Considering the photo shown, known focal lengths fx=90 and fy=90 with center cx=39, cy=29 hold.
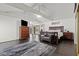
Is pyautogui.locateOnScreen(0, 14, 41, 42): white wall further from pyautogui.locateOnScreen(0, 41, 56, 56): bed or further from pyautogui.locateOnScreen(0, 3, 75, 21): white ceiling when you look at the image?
pyautogui.locateOnScreen(0, 41, 56, 56): bed

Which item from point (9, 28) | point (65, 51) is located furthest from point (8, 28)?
point (65, 51)

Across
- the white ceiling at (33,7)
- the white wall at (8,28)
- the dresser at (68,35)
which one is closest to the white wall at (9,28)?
the white wall at (8,28)

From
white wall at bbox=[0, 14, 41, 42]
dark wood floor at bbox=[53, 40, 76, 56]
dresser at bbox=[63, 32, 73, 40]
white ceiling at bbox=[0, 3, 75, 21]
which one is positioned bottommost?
dark wood floor at bbox=[53, 40, 76, 56]

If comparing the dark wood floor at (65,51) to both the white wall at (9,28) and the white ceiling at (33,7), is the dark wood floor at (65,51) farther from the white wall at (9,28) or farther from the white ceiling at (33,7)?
the white wall at (9,28)

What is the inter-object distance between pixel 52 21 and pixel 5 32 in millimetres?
4532

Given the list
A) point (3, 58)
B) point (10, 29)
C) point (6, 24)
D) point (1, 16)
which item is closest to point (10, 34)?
point (10, 29)

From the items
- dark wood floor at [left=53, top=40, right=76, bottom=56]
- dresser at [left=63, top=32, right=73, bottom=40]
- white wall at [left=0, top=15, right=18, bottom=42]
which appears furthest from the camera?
dresser at [left=63, top=32, right=73, bottom=40]

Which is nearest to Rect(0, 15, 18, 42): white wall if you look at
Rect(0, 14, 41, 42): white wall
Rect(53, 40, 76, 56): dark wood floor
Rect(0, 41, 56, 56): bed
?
Rect(0, 14, 41, 42): white wall

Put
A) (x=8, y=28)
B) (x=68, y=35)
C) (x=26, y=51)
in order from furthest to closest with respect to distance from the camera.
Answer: (x=68, y=35), (x=8, y=28), (x=26, y=51)

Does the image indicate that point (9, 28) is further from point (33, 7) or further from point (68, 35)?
point (68, 35)

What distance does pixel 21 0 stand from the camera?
1.49 metres

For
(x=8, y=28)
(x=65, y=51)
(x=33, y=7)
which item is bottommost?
(x=65, y=51)

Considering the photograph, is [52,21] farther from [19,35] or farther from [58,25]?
[19,35]

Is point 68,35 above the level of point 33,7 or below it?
below
